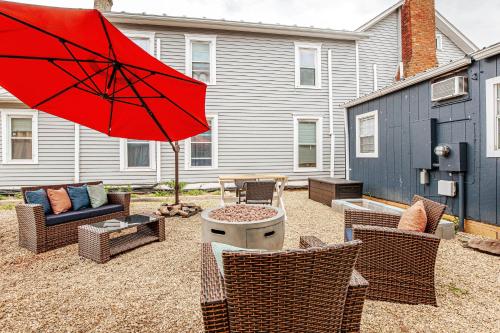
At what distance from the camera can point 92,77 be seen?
3.26 meters

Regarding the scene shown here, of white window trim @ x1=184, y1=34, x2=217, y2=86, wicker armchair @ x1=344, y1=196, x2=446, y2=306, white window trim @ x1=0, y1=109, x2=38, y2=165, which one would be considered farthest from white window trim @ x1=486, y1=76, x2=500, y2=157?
white window trim @ x1=0, y1=109, x2=38, y2=165

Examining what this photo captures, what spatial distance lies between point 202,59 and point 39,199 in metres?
7.30

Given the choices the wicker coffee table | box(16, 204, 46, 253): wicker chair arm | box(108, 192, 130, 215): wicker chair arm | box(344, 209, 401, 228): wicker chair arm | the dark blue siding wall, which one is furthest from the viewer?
box(108, 192, 130, 215): wicker chair arm

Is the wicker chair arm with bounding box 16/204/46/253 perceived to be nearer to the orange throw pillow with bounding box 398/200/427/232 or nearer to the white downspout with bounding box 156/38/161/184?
the orange throw pillow with bounding box 398/200/427/232

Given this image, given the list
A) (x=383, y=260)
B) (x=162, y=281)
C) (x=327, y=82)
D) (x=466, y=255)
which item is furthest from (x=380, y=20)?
(x=162, y=281)

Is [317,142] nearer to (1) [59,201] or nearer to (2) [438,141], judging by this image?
(2) [438,141]

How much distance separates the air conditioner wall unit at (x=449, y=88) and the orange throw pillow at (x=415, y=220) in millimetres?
3138

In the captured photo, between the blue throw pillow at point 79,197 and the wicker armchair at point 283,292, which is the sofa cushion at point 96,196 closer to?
the blue throw pillow at point 79,197

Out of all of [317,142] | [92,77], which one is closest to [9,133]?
[92,77]

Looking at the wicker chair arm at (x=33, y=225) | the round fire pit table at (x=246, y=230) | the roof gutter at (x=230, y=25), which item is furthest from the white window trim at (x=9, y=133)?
the round fire pit table at (x=246, y=230)

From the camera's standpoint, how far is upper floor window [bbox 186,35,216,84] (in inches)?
370

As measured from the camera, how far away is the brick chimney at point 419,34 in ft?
27.4

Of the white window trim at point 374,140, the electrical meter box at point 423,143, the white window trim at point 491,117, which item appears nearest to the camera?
the white window trim at point 491,117

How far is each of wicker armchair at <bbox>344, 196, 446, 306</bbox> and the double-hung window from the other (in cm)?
823
